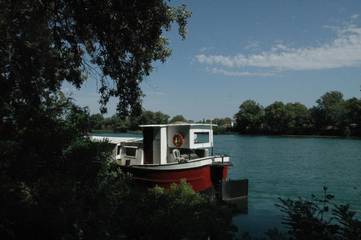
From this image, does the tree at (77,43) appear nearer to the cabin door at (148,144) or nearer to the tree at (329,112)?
the cabin door at (148,144)

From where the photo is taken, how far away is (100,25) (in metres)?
10.3

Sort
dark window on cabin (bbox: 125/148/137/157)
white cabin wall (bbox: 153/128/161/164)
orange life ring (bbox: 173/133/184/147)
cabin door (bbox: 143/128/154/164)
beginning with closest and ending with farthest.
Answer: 1. orange life ring (bbox: 173/133/184/147)
2. white cabin wall (bbox: 153/128/161/164)
3. cabin door (bbox: 143/128/154/164)
4. dark window on cabin (bbox: 125/148/137/157)

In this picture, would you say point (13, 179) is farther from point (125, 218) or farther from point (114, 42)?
point (114, 42)

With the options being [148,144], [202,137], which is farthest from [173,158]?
[202,137]

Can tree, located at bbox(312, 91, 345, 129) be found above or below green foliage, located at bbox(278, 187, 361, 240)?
above

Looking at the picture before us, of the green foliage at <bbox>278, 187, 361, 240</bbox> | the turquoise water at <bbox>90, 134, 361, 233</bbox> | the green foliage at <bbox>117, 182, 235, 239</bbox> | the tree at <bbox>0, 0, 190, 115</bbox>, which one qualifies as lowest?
the turquoise water at <bbox>90, 134, 361, 233</bbox>

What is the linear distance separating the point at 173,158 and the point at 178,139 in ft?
3.40

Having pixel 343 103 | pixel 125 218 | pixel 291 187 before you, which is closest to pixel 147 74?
pixel 125 218

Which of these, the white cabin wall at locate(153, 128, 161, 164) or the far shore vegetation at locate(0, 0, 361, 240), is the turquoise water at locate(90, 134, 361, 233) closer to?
the white cabin wall at locate(153, 128, 161, 164)

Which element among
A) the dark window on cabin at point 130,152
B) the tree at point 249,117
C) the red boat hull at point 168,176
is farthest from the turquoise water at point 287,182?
the tree at point 249,117

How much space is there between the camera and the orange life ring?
76.3 ft

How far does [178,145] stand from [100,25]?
538 inches

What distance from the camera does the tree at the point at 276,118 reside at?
476ft

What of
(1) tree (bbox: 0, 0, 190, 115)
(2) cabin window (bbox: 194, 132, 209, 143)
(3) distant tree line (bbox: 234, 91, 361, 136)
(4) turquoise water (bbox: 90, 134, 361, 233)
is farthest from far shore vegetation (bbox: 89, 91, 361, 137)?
(1) tree (bbox: 0, 0, 190, 115)
